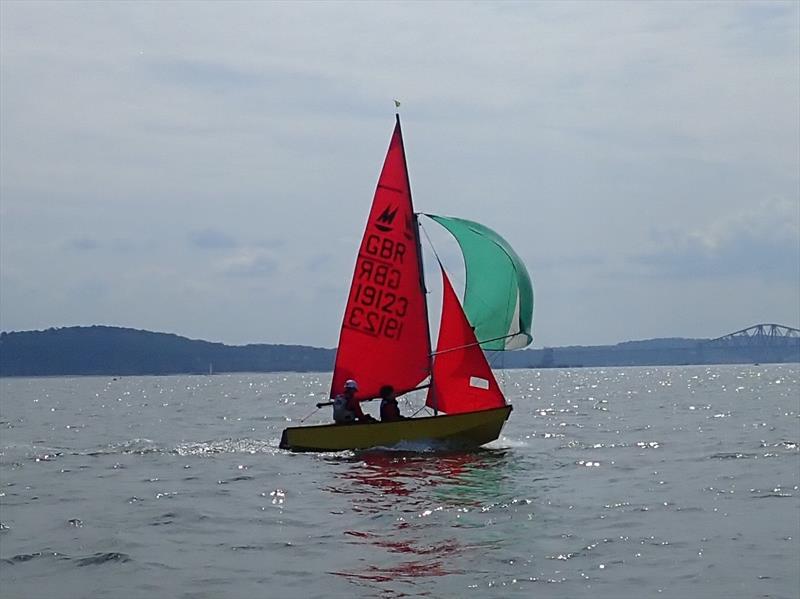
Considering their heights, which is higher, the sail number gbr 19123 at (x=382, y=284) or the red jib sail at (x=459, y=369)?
the sail number gbr 19123 at (x=382, y=284)

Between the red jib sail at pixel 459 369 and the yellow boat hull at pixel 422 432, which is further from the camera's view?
the red jib sail at pixel 459 369

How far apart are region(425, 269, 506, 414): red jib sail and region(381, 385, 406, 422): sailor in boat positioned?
0.76 m

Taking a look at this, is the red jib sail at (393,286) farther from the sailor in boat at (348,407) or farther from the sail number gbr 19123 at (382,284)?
A: the sailor in boat at (348,407)

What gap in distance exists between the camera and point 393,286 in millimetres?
25156

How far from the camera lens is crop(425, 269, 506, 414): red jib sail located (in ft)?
79.9

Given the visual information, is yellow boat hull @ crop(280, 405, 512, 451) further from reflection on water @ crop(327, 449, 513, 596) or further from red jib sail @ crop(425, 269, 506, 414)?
red jib sail @ crop(425, 269, 506, 414)

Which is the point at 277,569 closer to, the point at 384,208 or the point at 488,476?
the point at 488,476

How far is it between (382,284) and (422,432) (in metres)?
3.38

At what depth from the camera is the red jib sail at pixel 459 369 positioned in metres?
24.3

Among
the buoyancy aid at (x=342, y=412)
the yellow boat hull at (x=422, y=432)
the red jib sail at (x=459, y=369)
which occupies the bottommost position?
the yellow boat hull at (x=422, y=432)

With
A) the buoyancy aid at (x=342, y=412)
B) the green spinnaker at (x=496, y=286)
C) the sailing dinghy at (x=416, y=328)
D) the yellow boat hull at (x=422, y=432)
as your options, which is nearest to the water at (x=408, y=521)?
the yellow boat hull at (x=422, y=432)

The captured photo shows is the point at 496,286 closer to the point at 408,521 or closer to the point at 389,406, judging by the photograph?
the point at 389,406

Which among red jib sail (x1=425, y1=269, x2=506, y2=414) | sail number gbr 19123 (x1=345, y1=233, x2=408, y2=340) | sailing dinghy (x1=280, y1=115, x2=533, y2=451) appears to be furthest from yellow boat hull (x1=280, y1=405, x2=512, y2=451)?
sail number gbr 19123 (x1=345, y1=233, x2=408, y2=340)

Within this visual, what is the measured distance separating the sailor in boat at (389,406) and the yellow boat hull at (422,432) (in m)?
0.43
